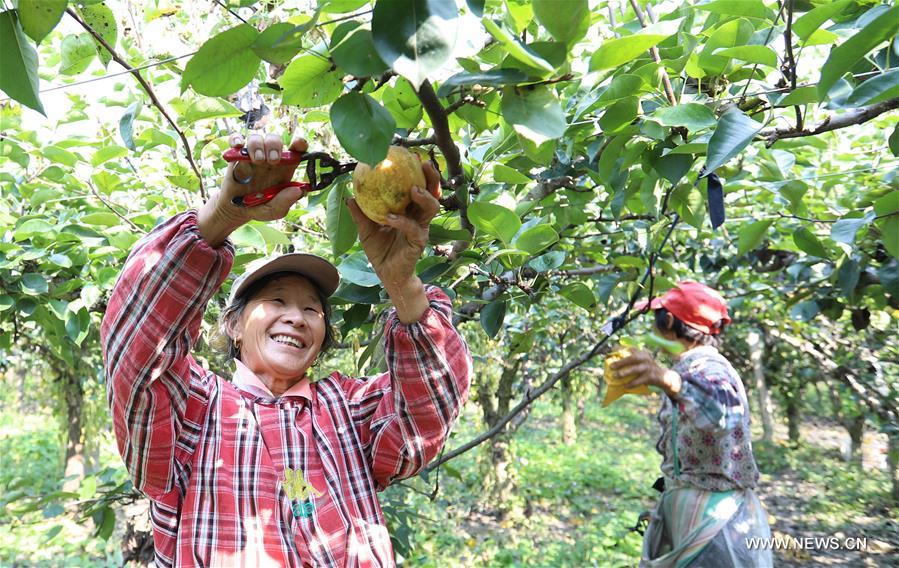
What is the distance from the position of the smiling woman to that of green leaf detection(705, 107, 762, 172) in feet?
1.16

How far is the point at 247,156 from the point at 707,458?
2.35 metres

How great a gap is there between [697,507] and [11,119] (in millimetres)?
2739

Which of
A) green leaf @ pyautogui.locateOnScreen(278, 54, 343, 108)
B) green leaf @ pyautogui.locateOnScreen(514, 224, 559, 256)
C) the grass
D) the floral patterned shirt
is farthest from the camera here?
the grass

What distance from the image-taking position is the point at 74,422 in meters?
5.13

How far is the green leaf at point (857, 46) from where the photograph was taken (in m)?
0.74

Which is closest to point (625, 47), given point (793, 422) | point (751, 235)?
point (751, 235)

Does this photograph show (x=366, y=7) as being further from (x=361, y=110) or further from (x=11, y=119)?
(x=11, y=119)

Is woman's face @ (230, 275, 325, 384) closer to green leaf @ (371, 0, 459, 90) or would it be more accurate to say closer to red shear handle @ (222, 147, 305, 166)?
red shear handle @ (222, 147, 305, 166)

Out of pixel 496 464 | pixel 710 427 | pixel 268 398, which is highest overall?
pixel 268 398

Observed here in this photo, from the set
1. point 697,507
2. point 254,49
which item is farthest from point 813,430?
point 254,49

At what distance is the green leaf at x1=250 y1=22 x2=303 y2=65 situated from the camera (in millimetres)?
653

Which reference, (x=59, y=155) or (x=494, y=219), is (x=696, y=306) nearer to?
(x=494, y=219)

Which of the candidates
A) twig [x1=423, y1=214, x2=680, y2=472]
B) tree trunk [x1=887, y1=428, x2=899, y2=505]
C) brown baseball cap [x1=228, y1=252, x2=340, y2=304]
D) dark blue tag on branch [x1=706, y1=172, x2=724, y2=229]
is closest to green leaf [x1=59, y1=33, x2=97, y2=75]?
brown baseball cap [x1=228, y1=252, x2=340, y2=304]

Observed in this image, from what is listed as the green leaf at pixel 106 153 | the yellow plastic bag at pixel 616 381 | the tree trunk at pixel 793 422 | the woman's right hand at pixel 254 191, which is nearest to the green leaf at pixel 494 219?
the woman's right hand at pixel 254 191
